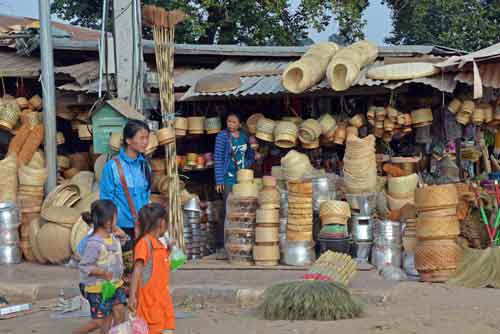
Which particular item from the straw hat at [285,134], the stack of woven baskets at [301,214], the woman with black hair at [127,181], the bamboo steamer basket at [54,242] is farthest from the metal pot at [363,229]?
the bamboo steamer basket at [54,242]

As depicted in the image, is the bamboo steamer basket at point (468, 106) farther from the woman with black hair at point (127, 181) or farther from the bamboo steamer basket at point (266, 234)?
the woman with black hair at point (127, 181)

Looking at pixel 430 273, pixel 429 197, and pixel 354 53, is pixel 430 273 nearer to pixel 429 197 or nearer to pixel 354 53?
pixel 429 197

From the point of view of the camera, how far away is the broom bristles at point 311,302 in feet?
21.5

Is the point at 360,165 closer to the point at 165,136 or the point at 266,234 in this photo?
the point at 266,234

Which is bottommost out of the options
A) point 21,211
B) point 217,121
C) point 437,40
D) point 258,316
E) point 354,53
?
point 258,316

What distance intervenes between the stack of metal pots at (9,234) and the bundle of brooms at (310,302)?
155 inches

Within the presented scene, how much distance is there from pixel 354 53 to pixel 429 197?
2.01 metres

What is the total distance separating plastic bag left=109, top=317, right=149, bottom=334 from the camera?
5.26 metres

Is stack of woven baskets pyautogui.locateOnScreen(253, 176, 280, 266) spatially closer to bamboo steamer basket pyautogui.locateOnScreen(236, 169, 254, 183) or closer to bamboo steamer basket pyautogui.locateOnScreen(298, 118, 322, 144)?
bamboo steamer basket pyautogui.locateOnScreen(236, 169, 254, 183)

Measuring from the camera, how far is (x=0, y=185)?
9.66 metres

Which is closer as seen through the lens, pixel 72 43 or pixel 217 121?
pixel 217 121

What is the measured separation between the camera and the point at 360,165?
28.9 feet

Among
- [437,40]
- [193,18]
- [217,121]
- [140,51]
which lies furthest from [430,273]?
[437,40]

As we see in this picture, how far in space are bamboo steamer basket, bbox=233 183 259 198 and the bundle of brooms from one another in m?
2.21
